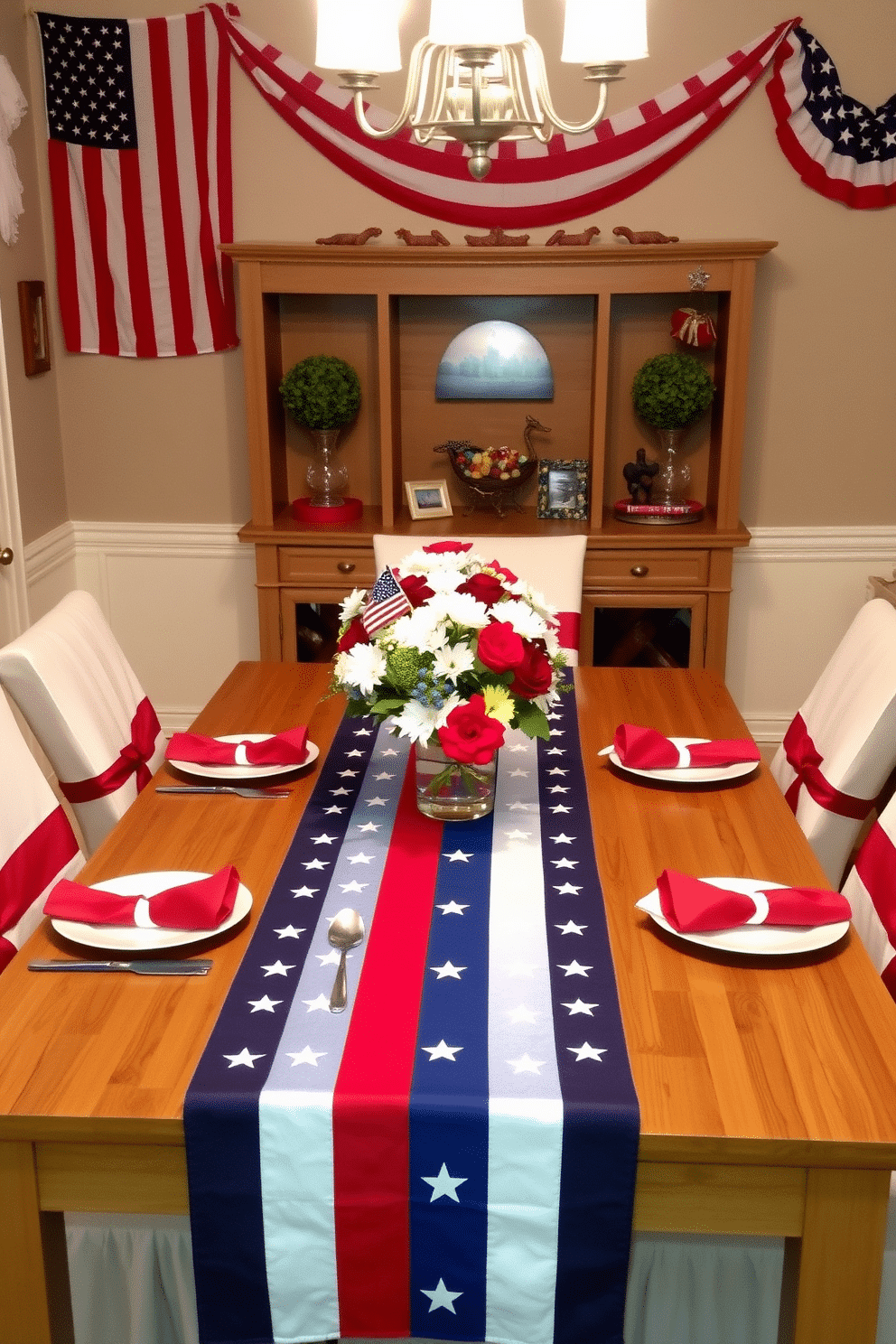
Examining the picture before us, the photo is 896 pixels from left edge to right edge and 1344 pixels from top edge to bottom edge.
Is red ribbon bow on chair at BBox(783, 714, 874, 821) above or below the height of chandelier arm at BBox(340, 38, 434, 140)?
below

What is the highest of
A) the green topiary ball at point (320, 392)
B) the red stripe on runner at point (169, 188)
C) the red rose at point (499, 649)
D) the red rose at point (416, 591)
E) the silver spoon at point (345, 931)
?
the red stripe on runner at point (169, 188)

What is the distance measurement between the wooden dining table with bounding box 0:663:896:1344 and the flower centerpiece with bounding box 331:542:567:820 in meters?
0.34

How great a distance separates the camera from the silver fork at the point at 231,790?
84.1 inches

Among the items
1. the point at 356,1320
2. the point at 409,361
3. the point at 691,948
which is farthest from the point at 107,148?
the point at 356,1320

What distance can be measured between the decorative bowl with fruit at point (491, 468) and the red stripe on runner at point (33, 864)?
2.16m

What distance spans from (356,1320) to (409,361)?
127 inches

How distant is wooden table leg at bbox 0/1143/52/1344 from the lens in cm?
138

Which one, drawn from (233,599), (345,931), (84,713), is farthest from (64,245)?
(345,931)

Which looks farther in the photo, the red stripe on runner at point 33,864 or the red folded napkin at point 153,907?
the red stripe on runner at point 33,864

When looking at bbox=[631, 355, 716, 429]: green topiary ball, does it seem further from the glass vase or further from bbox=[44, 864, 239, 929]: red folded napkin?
bbox=[44, 864, 239, 929]: red folded napkin

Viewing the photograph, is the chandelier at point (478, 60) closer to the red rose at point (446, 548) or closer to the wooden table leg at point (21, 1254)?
the red rose at point (446, 548)

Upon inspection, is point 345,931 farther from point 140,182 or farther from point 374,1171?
point 140,182

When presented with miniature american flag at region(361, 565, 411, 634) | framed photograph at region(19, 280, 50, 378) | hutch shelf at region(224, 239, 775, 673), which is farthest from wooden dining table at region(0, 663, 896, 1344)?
framed photograph at region(19, 280, 50, 378)

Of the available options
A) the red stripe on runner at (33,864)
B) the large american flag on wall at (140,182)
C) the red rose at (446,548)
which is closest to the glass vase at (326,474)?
the large american flag on wall at (140,182)
